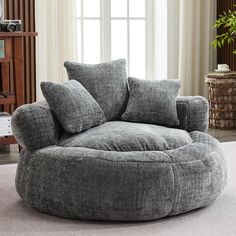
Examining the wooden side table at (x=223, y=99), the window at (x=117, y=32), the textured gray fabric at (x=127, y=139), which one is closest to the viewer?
the textured gray fabric at (x=127, y=139)

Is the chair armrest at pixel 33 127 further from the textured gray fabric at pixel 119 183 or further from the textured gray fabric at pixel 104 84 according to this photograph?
the textured gray fabric at pixel 104 84

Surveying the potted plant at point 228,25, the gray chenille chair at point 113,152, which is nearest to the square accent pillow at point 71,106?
the gray chenille chair at point 113,152

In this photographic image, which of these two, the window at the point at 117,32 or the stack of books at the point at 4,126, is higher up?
the window at the point at 117,32

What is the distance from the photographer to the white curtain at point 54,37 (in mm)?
5852

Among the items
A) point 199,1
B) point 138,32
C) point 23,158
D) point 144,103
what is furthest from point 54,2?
point 23,158

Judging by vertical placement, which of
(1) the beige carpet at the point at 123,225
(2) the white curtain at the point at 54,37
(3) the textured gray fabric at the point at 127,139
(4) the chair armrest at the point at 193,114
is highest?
(2) the white curtain at the point at 54,37

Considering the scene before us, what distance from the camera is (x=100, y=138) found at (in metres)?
3.43

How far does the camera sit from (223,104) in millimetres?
6180

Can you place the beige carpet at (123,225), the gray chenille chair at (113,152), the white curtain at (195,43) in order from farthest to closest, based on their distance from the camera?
the white curtain at (195,43) → the gray chenille chair at (113,152) → the beige carpet at (123,225)

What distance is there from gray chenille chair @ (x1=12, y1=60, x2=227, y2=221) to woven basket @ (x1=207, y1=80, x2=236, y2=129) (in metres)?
2.19

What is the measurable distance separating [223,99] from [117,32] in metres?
1.37

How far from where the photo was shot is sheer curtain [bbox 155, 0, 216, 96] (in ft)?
22.0

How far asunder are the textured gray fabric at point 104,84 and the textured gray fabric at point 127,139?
337mm

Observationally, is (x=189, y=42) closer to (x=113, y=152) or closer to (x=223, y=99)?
(x=223, y=99)
